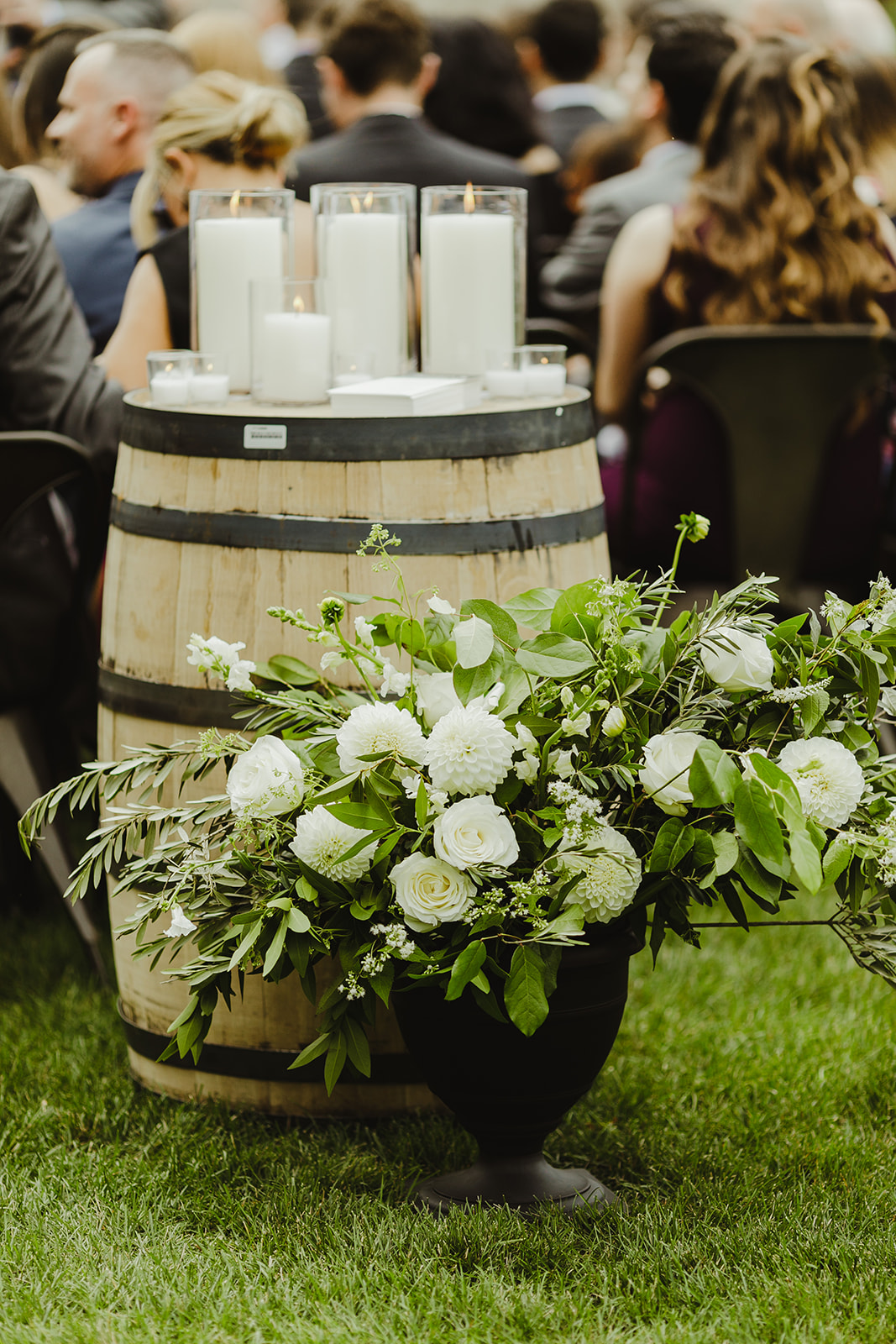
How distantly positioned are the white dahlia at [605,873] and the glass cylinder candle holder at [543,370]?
2.93ft

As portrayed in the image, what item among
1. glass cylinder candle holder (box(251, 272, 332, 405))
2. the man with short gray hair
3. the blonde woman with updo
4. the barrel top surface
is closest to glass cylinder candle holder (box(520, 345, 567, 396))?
the barrel top surface

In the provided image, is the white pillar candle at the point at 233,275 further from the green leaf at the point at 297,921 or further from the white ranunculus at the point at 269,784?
the green leaf at the point at 297,921

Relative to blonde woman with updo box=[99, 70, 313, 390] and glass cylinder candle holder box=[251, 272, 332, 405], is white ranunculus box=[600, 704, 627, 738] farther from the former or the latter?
blonde woman with updo box=[99, 70, 313, 390]

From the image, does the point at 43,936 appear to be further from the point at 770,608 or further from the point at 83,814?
the point at 770,608

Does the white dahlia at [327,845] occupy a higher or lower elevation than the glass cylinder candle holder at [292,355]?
lower

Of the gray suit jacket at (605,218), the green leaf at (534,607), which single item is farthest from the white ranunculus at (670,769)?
the gray suit jacket at (605,218)

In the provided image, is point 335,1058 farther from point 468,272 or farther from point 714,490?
point 714,490

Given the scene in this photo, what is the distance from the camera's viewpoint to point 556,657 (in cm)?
185

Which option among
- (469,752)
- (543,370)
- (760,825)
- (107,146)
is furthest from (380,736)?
(107,146)

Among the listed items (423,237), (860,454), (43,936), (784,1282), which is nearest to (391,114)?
(860,454)

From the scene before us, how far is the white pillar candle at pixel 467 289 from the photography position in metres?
→ 2.46

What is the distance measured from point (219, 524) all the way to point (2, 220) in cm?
96

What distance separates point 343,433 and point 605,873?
74cm

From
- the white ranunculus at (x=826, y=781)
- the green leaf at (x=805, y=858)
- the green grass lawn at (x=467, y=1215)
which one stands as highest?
the white ranunculus at (x=826, y=781)
